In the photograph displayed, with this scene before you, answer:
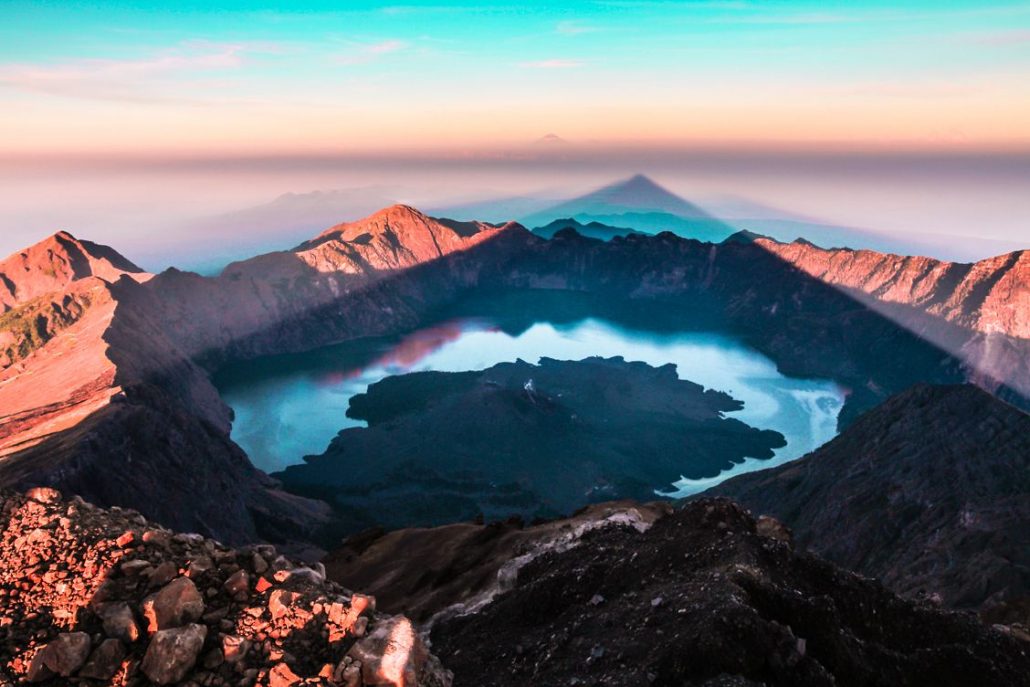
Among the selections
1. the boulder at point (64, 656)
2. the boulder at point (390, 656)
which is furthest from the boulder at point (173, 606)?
the boulder at point (390, 656)

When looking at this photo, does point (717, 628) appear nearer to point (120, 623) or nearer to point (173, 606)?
point (173, 606)

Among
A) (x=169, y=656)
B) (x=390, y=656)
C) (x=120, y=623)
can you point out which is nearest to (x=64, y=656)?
(x=120, y=623)

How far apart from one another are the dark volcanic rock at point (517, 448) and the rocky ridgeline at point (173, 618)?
336 ft

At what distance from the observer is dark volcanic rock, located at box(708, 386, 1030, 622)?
65250 millimetres

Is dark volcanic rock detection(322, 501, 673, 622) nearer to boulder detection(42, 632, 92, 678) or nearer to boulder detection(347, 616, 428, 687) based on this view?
boulder detection(347, 616, 428, 687)

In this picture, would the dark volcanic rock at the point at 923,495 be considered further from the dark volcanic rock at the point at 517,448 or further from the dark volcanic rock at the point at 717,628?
the dark volcanic rock at the point at 717,628

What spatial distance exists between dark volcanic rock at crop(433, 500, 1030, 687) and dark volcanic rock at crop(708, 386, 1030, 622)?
38238 millimetres

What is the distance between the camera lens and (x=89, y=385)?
12125 centimetres

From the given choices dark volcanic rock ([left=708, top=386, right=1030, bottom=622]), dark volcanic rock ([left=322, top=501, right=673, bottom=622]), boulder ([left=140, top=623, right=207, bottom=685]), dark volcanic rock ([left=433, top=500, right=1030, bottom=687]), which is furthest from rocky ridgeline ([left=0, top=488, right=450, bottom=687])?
dark volcanic rock ([left=708, top=386, right=1030, bottom=622])

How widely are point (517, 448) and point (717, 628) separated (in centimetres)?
13191

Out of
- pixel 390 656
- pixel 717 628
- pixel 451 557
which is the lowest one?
pixel 451 557

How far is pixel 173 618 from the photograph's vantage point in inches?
570

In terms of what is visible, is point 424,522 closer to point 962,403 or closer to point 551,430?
point 551,430

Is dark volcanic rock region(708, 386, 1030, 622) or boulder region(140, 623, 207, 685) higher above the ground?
boulder region(140, 623, 207, 685)
